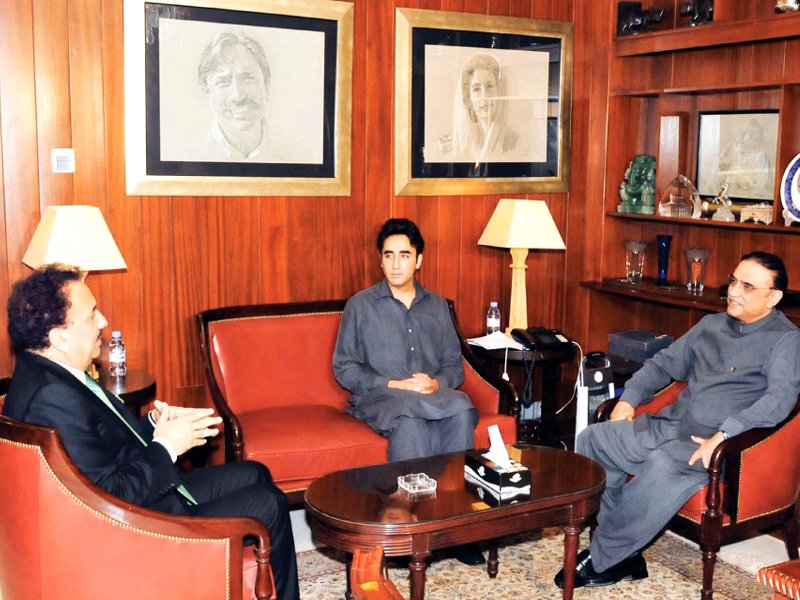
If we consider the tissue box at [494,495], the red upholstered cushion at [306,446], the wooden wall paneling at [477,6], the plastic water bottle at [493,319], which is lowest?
the red upholstered cushion at [306,446]

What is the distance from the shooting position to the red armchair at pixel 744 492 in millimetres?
3324

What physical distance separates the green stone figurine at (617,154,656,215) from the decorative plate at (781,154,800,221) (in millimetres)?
829

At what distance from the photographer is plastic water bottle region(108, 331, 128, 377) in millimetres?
3957

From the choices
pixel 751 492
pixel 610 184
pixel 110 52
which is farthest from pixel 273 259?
pixel 751 492

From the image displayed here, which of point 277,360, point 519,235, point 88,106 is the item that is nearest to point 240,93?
point 88,106

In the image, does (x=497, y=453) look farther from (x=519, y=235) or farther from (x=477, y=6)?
(x=477, y=6)

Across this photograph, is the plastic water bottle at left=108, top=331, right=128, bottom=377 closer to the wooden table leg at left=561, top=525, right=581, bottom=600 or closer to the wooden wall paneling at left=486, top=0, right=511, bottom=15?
the wooden table leg at left=561, top=525, right=581, bottom=600

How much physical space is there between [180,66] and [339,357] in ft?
4.69

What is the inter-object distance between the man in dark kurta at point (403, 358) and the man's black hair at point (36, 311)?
1589 millimetres

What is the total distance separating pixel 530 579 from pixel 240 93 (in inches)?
94.3

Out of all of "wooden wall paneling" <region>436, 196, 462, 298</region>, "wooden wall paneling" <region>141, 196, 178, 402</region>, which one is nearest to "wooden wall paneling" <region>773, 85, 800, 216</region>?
"wooden wall paneling" <region>436, 196, 462, 298</region>

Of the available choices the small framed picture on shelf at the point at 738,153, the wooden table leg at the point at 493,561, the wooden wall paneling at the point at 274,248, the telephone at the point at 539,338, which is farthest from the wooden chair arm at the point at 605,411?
the wooden wall paneling at the point at 274,248

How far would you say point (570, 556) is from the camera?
10.4ft

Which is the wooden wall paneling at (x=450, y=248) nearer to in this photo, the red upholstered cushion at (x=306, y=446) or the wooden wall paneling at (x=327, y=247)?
the wooden wall paneling at (x=327, y=247)
